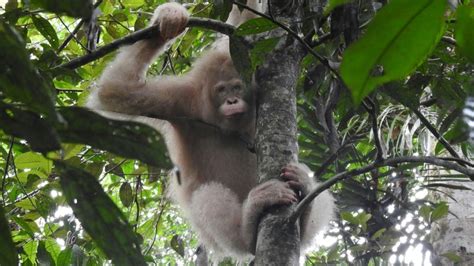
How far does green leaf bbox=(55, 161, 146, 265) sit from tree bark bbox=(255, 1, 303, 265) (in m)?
1.49

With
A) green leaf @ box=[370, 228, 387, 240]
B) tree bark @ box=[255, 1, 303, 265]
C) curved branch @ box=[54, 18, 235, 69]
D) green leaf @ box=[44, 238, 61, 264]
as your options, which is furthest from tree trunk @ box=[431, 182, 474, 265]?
green leaf @ box=[44, 238, 61, 264]


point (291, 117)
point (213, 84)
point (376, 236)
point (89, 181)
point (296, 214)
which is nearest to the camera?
point (89, 181)

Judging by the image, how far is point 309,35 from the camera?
2951 mm

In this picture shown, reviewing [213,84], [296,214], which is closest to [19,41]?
[296,214]

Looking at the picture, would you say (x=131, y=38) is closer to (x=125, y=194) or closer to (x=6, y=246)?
(x=125, y=194)

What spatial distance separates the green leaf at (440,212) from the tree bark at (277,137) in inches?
70.6

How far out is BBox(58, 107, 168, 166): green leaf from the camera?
3.16 ft

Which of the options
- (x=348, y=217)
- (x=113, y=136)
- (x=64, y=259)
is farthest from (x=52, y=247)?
(x=113, y=136)

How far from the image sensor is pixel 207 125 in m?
4.09

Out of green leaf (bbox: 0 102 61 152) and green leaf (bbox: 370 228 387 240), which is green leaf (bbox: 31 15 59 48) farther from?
green leaf (bbox: 370 228 387 240)

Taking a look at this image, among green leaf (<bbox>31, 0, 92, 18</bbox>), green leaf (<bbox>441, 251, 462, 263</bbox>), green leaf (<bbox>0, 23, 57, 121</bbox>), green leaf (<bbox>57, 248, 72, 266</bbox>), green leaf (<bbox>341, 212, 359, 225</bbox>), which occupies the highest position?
green leaf (<bbox>31, 0, 92, 18</bbox>)

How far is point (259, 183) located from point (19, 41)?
7.15ft

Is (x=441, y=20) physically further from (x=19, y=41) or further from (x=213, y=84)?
(x=213, y=84)

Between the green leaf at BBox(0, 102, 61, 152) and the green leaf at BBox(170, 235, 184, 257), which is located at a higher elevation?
the green leaf at BBox(0, 102, 61, 152)
